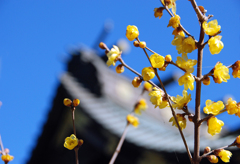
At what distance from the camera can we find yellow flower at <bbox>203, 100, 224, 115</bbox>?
0.57m

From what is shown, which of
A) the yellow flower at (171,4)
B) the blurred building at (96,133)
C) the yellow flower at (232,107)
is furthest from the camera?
the blurred building at (96,133)

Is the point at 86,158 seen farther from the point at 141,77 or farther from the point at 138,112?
the point at 141,77

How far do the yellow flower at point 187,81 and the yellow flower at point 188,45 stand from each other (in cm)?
6

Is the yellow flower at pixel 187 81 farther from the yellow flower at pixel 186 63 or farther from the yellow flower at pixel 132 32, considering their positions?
the yellow flower at pixel 132 32

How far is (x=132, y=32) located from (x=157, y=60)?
0.11 metres

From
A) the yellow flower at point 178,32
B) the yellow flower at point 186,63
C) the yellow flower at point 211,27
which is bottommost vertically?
the yellow flower at point 186,63

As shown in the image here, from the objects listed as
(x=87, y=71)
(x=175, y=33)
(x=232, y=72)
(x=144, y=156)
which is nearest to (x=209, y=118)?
(x=232, y=72)

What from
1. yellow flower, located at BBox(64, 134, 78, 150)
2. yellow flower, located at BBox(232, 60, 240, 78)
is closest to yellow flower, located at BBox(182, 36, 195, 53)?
yellow flower, located at BBox(232, 60, 240, 78)

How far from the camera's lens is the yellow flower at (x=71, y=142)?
0.68 m

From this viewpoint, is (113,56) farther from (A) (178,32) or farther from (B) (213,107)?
(B) (213,107)

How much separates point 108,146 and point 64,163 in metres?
1.22

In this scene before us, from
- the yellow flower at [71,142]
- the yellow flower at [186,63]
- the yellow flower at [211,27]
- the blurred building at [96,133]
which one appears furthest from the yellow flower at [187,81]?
the blurred building at [96,133]

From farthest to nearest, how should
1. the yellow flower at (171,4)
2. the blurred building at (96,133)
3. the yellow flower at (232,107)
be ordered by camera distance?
the blurred building at (96,133) → the yellow flower at (171,4) → the yellow flower at (232,107)

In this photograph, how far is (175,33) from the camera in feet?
2.10
